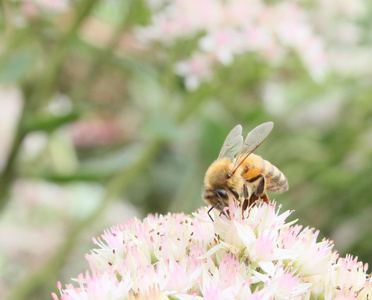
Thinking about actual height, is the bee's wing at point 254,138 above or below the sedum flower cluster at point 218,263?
above

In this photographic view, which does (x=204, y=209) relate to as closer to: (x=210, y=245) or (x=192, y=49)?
(x=210, y=245)

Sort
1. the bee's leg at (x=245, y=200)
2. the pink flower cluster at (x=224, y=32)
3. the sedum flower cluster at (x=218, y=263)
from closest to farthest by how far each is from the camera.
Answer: the sedum flower cluster at (x=218, y=263) < the bee's leg at (x=245, y=200) < the pink flower cluster at (x=224, y=32)

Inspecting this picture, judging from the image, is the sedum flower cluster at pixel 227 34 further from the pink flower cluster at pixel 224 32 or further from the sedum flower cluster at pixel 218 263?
the sedum flower cluster at pixel 218 263

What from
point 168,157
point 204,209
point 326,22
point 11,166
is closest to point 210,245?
point 204,209

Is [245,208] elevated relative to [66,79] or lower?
lower

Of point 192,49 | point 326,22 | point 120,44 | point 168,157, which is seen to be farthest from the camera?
point 168,157

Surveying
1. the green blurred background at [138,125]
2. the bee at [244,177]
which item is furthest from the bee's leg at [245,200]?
the green blurred background at [138,125]
